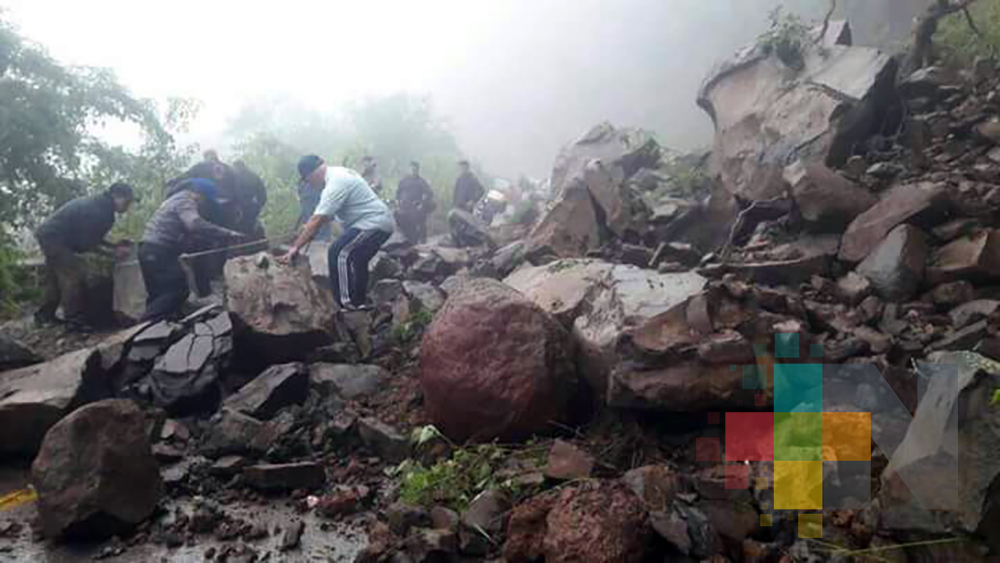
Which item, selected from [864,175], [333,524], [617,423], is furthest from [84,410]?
[864,175]

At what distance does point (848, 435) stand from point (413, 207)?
9.77 metres

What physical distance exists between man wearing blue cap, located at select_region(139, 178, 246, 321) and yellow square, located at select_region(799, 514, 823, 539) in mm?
5478

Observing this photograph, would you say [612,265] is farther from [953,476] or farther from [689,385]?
[953,476]

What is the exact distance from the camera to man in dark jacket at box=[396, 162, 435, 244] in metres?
11.8

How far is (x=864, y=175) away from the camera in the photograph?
17.9 ft

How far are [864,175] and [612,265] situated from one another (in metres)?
2.40

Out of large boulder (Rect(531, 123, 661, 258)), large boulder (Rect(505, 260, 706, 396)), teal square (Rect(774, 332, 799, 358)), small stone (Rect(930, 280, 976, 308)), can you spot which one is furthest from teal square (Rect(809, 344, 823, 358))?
large boulder (Rect(531, 123, 661, 258))

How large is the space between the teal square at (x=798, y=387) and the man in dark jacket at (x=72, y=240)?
622 centimetres

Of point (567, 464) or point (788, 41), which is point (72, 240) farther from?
point (788, 41)

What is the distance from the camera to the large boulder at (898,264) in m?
4.05

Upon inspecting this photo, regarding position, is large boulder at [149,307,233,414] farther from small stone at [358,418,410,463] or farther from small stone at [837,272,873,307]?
small stone at [837,272,873,307]

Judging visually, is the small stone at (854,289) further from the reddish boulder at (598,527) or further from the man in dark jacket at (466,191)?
the man in dark jacket at (466,191)

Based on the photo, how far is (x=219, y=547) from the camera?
3.04 m

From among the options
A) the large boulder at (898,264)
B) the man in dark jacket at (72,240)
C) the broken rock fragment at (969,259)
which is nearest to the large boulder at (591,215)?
the large boulder at (898,264)
